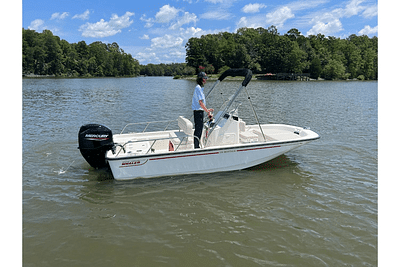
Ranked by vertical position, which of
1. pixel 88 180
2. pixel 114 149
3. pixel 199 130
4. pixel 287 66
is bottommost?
pixel 88 180

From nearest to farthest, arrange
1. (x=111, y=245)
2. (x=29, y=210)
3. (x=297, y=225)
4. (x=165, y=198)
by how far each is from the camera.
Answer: (x=111, y=245) → (x=297, y=225) → (x=29, y=210) → (x=165, y=198)

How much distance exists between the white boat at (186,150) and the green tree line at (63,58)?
110635mm

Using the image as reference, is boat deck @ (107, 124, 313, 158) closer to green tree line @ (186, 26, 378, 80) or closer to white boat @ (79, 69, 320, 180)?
white boat @ (79, 69, 320, 180)

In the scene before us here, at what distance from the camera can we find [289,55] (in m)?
89.9

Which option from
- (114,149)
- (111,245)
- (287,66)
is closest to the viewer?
(111,245)

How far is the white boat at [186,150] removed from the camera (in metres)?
6.93

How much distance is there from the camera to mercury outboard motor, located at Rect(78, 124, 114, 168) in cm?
684

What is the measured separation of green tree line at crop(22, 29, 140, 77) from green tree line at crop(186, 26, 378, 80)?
4012 cm

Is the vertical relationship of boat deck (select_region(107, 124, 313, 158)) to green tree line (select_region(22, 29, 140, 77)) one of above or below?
below

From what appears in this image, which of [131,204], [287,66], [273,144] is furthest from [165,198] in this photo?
[287,66]

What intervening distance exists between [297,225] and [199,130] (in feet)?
11.0

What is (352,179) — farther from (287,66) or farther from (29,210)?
(287,66)

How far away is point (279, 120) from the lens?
16703mm

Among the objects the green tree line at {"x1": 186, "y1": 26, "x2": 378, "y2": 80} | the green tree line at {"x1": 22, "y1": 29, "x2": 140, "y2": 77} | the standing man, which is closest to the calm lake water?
the standing man
